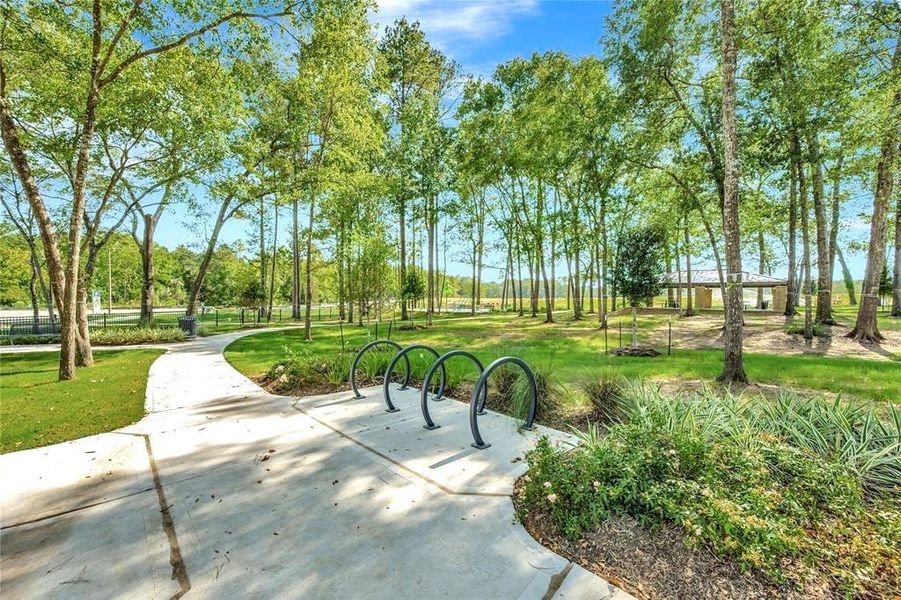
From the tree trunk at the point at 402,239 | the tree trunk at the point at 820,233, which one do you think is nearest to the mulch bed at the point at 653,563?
the tree trunk at the point at 820,233

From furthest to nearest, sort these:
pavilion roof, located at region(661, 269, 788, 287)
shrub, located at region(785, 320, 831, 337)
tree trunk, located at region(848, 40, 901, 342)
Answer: pavilion roof, located at region(661, 269, 788, 287)
shrub, located at region(785, 320, 831, 337)
tree trunk, located at region(848, 40, 901, 342)

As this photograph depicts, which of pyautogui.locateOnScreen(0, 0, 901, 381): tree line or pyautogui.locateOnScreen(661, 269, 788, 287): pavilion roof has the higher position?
pyautogui.locateOnScreen(0, 0, 901, 381): tree line

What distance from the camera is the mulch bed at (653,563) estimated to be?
1983 millimetres

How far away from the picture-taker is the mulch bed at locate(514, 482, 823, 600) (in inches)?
78.1

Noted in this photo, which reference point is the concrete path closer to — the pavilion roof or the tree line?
the tree line

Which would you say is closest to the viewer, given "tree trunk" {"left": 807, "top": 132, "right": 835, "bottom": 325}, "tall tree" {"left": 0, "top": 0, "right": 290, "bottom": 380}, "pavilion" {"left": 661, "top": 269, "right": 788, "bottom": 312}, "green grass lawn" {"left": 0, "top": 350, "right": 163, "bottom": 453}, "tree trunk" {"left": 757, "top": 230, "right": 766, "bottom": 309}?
"green grass lawn" {"left": 0, "top": 350, "right": 163, "bottom": 453}

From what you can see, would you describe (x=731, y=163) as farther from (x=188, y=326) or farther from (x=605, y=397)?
(x=188, y=326)

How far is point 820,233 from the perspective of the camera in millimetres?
11695

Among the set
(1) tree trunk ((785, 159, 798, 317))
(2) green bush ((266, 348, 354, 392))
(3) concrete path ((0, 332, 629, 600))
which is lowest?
(3) concrete path ((0, 332, 629, 600))

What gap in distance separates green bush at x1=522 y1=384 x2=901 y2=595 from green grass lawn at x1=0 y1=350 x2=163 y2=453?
5.35 meters

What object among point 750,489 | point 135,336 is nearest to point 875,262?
point 750,489

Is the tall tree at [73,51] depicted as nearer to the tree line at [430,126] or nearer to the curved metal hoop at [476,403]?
the tree line at [430,126]

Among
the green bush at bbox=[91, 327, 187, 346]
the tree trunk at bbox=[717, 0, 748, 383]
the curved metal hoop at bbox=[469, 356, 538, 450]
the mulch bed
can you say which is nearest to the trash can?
the green bush at bbox=[91, 327, 187, 346]

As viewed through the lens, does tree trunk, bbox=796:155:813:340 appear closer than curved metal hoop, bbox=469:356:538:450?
No
